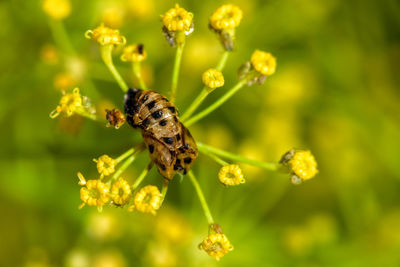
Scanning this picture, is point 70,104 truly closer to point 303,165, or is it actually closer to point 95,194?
point 95,194

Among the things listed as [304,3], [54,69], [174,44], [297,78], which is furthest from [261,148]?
[174,44]

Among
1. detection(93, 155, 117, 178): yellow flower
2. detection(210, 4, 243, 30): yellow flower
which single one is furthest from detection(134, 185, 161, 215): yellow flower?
detection(210, 4, 243, 30): yellow flower

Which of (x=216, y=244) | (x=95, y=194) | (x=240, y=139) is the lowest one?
(x=216, y=244)

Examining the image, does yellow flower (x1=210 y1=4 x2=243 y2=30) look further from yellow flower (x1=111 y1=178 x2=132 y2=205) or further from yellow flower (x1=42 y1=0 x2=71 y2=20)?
yellow flower (x1=42 y1=0 x2=71 y2=20)

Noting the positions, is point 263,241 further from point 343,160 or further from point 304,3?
point 304,3

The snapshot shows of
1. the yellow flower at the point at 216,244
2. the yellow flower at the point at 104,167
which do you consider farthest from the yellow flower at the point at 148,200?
the yellow flower at the point at 216,244

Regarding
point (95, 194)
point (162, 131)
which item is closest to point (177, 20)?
point (162, 131)
